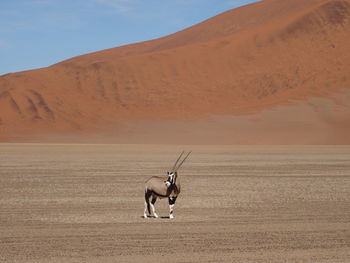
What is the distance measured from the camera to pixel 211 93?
6869 cm

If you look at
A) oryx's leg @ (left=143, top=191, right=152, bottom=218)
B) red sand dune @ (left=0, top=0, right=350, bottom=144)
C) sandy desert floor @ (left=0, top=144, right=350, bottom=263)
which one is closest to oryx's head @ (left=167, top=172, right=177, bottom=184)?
oryx's leg @ (left=143, top=191, right=152, bottom=218)

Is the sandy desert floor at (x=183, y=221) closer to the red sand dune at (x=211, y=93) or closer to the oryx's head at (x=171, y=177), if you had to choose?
the oryx's head at (x=171, y=177)

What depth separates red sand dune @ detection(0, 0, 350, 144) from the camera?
5891 cm

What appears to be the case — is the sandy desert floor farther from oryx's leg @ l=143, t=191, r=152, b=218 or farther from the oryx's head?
the oryx's head

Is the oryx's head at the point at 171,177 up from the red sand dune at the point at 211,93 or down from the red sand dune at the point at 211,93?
down

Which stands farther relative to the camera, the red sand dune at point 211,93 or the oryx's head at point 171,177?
the red sand dune at point 211,93

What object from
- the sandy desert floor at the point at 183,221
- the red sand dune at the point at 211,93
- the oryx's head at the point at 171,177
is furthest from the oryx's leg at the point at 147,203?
the red sand dune at the point at 211,93

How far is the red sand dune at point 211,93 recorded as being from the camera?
2319 inches

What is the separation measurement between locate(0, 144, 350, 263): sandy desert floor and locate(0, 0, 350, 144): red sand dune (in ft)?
122

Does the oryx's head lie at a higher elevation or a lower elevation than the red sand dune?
lower

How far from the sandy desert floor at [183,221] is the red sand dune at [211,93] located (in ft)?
122

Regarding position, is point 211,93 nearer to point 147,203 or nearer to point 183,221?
point 147,203

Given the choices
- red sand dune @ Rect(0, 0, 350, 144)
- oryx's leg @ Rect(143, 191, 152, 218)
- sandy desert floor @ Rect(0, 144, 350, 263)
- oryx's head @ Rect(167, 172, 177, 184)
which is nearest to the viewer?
sandy desert floor @ Rect(0, 144, 350, 263)

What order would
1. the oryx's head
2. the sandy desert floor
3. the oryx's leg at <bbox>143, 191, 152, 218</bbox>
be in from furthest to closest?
the oryx's leg at <bbox>143, 191, 152, 218</bbox>
the oryx's head
the sandy desert floor
